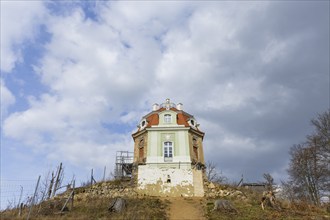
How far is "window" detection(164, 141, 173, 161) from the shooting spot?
32.7m

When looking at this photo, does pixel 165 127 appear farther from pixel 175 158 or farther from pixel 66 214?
pixel 66 214

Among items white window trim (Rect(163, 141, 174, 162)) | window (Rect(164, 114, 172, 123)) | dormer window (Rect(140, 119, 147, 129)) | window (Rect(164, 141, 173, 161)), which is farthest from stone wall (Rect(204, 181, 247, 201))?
dormer window (Rect(140, 119, 147, 129))

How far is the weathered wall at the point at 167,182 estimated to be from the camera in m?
26.7

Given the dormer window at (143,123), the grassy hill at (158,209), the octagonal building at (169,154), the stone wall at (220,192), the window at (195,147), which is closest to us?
the grassy hill at (158,209)

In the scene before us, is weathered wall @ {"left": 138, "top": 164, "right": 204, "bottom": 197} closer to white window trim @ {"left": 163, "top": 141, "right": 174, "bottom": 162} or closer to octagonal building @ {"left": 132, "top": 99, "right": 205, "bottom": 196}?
octagonal building @ {"left": 132, "top": 99, "right": 205, "bottom": 196}

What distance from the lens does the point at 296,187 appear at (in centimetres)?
3009

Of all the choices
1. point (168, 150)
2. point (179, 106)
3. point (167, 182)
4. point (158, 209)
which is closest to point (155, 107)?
point (179, 106)

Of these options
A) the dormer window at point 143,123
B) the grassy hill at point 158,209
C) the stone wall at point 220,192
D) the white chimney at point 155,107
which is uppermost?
the white chimney at point 155,107

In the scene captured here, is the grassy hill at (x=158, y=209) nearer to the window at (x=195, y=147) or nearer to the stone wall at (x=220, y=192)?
the stone wall at (x=220, y=192)

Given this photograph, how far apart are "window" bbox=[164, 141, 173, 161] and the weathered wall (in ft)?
17.0

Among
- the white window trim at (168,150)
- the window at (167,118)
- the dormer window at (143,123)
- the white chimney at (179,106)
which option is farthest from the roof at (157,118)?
the white window trim at (168,150)

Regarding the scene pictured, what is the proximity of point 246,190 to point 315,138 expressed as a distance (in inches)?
308

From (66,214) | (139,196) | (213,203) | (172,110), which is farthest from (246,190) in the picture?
(66,214)

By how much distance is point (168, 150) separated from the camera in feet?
109
